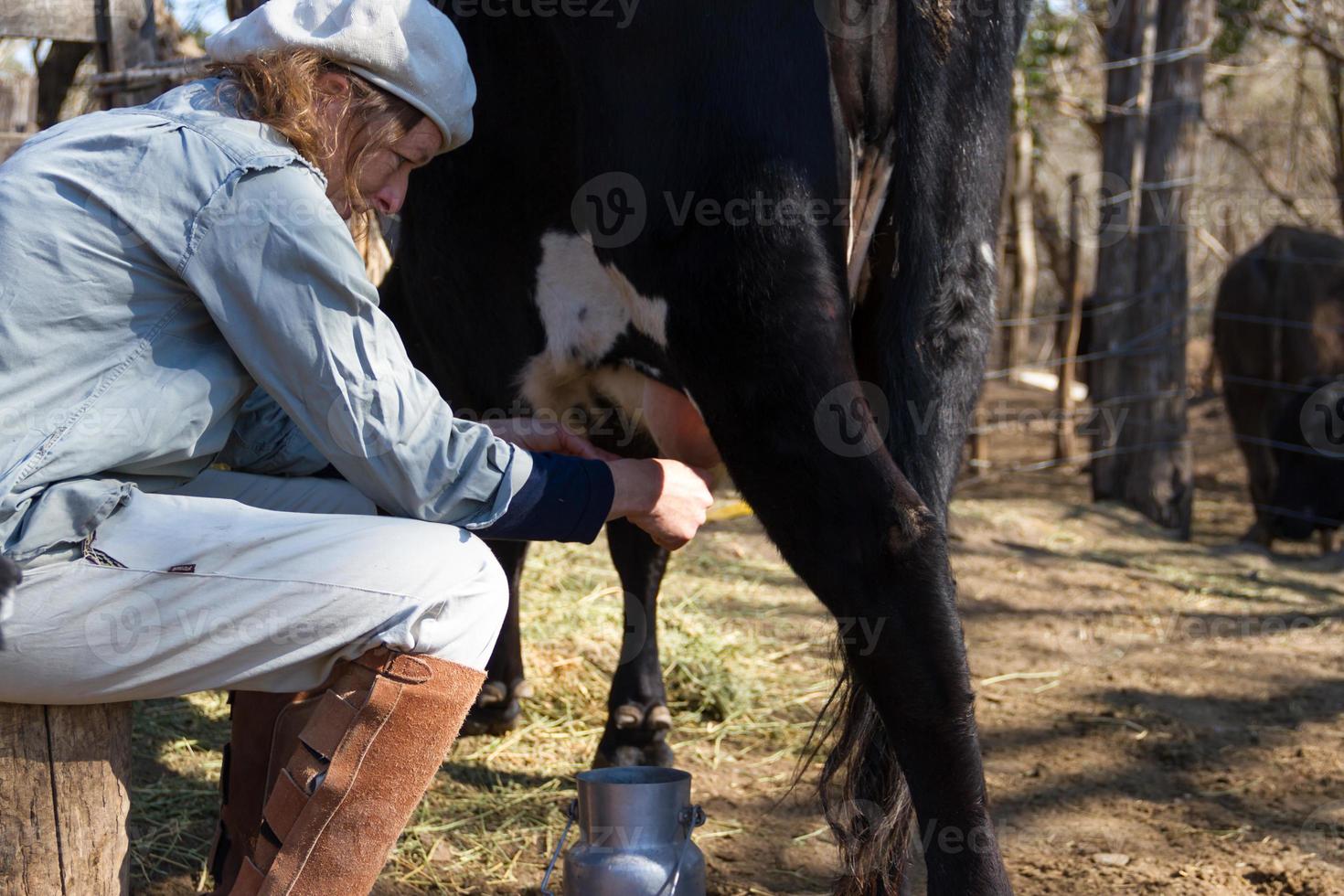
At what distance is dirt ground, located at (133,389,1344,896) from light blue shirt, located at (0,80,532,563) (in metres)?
1.24

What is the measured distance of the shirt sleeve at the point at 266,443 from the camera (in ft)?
7.70

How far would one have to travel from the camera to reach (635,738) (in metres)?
3.35

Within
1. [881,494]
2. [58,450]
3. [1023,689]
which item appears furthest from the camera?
[1023,689]

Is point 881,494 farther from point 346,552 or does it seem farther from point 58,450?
point 58,450

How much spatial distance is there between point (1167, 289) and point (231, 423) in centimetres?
602

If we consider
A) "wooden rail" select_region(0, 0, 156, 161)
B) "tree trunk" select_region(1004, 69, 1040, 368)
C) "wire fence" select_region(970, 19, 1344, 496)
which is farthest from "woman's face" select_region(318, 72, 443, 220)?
"tree trunk" select_region(1004, 69, 1040, 368)

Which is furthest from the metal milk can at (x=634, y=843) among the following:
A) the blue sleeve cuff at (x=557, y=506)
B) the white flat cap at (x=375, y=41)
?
the white flat cap at (x=375, y=41)

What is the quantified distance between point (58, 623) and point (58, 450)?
24 cm

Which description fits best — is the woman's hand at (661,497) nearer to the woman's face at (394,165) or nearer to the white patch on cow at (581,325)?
the white patch on cow at (581,325)

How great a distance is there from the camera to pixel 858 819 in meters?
2.33

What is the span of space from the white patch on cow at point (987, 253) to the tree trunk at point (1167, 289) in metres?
4.82

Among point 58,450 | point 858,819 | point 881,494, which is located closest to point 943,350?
point 881,494

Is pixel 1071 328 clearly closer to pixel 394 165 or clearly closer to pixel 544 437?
pixel 544 437

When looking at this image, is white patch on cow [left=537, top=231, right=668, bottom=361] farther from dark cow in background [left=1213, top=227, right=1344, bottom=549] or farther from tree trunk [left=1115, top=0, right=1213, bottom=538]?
dark cow in background [left=1213, top=227, right=1344, bottom=549]
